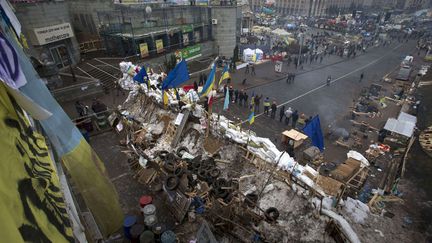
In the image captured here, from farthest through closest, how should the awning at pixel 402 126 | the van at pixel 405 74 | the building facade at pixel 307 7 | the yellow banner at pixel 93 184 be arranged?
the building facade at pixel 307 7 → the van at pixel 405 74 → the awning at pixel 402 126 → the yellow banner at pixel 93 184

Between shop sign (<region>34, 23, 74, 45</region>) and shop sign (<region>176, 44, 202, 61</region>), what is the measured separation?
11.6 m

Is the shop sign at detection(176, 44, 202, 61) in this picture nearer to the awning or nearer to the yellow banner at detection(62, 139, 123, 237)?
the awning

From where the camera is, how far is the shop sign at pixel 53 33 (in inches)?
823

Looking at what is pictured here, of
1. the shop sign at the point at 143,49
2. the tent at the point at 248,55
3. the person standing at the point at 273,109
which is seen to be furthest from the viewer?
the tent at the point at 248,55

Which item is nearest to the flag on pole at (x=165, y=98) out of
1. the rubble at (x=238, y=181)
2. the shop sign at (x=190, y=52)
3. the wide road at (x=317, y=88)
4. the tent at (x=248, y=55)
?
the rubble at (x=238, y=181)

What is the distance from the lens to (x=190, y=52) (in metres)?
31.3

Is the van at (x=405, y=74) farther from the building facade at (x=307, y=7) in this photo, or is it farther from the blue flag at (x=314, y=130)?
the building facade at (x=307, y=7)

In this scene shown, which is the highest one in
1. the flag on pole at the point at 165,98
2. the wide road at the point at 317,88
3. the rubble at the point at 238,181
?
the flag on pole at the point at 165,98

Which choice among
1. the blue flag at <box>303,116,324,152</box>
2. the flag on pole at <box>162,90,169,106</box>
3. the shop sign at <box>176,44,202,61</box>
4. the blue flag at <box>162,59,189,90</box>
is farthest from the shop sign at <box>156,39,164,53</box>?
the blue flag at <box>303,116,324,152</box>

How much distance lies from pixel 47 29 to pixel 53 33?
2.12 ft

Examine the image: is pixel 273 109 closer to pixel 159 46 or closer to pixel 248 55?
pixel 159 46

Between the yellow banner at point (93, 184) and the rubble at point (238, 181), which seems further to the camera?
Answer: the rubble at point (238, 181)

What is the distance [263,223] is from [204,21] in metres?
29.5

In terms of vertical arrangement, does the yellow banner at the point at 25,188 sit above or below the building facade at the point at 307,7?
above
